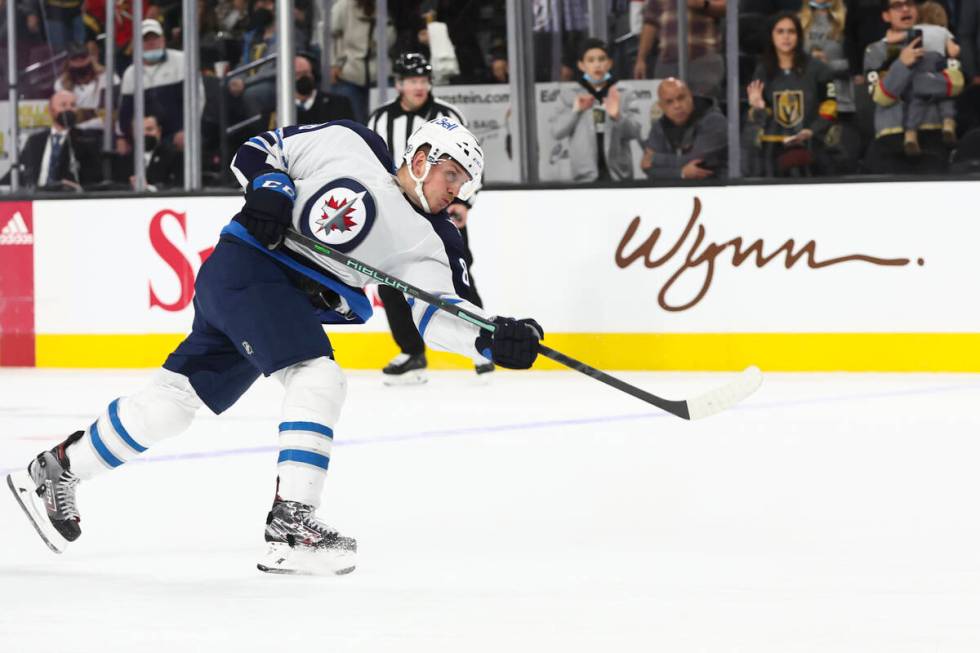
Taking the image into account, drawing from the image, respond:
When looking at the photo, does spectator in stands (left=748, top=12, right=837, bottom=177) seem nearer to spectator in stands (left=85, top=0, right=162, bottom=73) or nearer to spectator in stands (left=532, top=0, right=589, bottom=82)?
spectator in stands (left=532, top=0, right=589, bottom=82)

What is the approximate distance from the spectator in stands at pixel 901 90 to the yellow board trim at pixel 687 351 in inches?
29.5

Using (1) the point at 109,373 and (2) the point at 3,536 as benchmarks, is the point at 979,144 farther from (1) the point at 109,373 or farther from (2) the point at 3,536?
(2) the point at 3,536

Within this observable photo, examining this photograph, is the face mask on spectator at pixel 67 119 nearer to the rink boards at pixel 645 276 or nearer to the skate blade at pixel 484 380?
the rink boards at pixel 645 276

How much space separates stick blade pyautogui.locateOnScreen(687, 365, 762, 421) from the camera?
327 cm

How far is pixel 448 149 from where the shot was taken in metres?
2.98

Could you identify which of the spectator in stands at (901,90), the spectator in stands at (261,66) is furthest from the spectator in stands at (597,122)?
the spectator in stands at (261,66)

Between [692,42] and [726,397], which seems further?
[692,42]

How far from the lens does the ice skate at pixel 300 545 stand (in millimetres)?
2883

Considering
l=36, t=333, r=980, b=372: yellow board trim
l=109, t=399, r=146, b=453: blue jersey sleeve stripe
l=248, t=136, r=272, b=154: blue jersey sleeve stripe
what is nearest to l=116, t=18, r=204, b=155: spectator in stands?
l=36, t=333, r=980, b=372: yellow board trim

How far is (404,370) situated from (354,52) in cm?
191

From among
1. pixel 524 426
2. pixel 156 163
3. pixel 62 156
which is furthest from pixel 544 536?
pixel 62 156

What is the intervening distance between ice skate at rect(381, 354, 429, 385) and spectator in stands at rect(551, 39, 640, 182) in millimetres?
1284

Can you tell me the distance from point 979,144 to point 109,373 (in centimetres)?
390

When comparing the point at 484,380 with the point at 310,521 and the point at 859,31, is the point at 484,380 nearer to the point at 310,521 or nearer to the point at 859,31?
the point at 859,31
